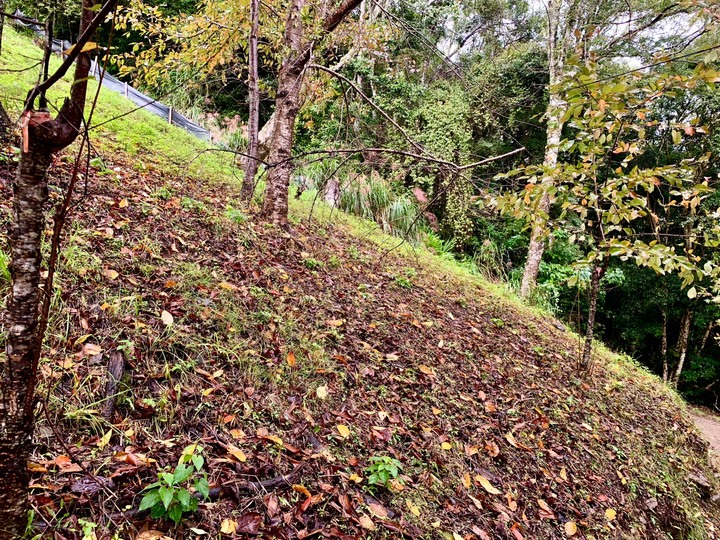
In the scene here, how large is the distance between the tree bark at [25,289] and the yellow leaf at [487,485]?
2055 millimetres

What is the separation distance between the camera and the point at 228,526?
4.51 ft

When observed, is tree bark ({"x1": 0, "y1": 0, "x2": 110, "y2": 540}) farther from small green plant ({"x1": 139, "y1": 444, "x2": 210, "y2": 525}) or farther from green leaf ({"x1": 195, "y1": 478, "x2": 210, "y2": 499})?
green leaf ({"x1": 195, "y1": 478, "x2": 210, "y2": 499})

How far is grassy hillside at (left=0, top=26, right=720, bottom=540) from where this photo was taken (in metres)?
1.50

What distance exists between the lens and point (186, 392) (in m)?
1.81

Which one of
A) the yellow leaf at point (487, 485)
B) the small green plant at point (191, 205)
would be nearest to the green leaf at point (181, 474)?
the yellow leaf at point (487, 485)

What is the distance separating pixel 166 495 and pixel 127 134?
469cm

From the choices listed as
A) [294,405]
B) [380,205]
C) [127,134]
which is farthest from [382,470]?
[380,205]

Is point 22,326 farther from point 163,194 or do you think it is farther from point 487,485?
point 163,194

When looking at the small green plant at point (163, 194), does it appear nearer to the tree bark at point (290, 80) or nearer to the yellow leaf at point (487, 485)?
the tree bark at point (290, 80)

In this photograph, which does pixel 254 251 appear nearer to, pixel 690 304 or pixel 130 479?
pixel 130 479

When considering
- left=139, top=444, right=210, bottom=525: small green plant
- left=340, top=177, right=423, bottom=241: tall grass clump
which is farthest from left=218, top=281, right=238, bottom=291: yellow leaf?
left=340, top=177, right=423, bottom=241: tall grass clump

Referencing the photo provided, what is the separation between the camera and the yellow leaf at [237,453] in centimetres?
162

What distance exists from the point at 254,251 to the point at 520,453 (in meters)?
2.44

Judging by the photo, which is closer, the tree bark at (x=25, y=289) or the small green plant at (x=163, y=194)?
the tree bark at (x=25, y=289)
